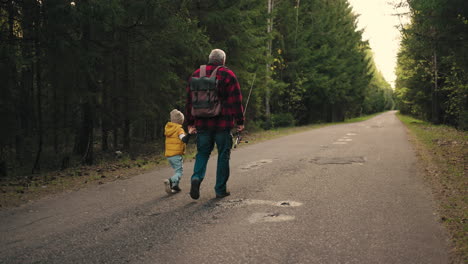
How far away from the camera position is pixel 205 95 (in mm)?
4891

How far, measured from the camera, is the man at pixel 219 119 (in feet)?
16.3

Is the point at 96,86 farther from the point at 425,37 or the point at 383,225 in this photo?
the point at 425,37

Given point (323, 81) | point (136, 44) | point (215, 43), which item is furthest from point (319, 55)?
point (136, 44)

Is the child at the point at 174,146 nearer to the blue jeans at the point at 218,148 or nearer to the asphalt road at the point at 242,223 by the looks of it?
the asphalt road at the point at 242,223

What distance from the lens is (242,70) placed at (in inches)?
677

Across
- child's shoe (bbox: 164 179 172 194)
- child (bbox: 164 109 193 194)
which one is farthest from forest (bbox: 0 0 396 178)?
child's shoe (bbox: 164 179 172 194)

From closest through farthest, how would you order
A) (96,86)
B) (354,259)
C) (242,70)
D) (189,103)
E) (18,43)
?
Answer: (354,259) → (189,103) → (18,43) → (96,86) → (242,70)

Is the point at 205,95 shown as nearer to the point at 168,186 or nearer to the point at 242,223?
the point at 168,186

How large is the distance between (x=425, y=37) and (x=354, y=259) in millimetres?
11207

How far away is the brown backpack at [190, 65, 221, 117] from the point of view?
15.9ft

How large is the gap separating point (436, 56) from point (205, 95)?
83.8 ft

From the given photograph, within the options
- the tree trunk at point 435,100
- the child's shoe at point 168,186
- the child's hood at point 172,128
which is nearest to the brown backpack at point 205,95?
the child's hood at point 172,128

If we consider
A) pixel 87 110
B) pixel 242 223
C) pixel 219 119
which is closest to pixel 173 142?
pixel 219 119

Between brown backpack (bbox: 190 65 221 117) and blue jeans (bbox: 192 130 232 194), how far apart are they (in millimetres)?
331
